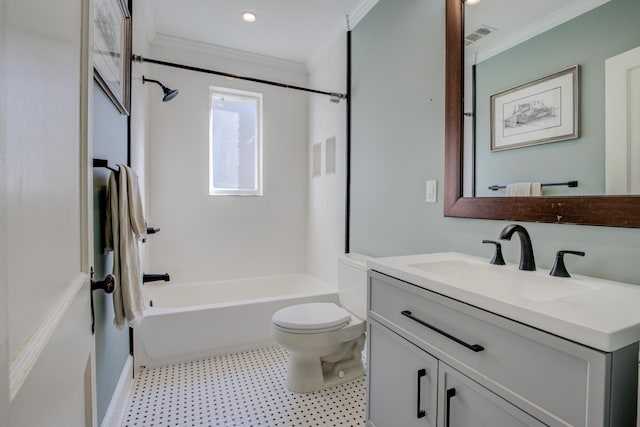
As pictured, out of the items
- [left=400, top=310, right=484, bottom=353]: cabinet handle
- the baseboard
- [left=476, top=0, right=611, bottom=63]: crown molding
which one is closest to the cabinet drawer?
[left=400, top=310, right=484, bottom=353]: cabinet handle

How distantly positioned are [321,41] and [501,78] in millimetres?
1857

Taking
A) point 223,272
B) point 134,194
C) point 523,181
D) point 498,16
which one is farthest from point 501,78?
point 223,272

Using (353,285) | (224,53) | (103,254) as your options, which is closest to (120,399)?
(103,254)

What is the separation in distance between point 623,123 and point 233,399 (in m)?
2.04

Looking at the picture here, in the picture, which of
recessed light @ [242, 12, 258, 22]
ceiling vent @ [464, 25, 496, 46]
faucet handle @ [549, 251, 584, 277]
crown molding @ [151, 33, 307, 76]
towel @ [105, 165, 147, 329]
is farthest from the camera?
crown molding @ [151, 33, 307, 76]

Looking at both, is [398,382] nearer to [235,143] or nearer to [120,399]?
[120,399]

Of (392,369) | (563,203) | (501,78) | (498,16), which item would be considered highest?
(498,16)

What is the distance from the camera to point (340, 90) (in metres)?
2.62

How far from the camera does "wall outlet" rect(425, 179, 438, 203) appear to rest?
1.66m

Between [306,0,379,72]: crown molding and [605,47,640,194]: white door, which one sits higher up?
[306,0,379,72]: crown molding

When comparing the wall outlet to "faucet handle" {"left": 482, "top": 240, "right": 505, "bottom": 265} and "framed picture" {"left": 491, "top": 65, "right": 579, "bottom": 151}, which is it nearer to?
"framed picture" {"left": 491, "top": 65, "right": 579, "bottom": 151}

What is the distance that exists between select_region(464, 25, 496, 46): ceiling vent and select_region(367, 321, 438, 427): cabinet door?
1340 mm

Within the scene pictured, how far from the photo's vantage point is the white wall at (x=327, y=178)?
2.61 meters

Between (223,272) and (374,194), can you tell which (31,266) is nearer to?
(374,194)
